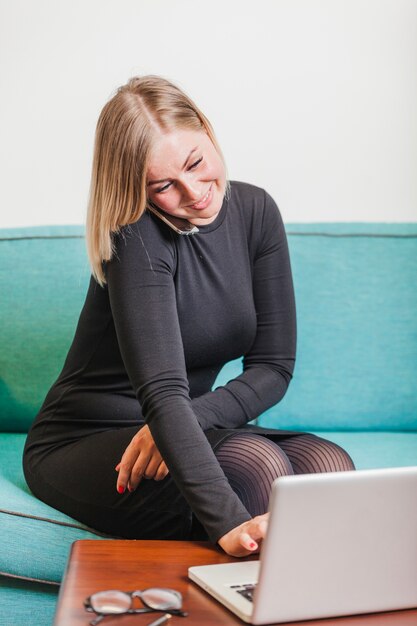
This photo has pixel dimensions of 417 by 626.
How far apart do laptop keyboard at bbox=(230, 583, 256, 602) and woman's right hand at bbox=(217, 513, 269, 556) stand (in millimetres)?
83

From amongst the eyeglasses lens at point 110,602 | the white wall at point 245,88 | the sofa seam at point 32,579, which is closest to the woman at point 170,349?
the sofa seam at point 32,579

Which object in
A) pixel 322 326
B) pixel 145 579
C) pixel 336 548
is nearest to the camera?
pixel 336 548

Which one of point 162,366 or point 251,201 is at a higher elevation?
point 251,201

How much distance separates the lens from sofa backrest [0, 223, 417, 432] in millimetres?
1921

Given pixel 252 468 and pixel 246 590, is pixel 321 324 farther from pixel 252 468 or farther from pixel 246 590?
pixel 246 590

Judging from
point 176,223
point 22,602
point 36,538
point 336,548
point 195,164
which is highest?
point 195,164

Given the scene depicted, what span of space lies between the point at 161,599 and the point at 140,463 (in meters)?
0.41

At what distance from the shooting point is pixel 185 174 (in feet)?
4.45

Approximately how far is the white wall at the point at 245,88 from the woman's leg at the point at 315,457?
3.09 feet

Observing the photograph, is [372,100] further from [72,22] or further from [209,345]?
[209,345]

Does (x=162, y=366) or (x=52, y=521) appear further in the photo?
(x=52, y=521)

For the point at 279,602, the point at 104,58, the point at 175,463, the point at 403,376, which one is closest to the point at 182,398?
the point at 175,463

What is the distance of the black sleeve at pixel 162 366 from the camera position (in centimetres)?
115

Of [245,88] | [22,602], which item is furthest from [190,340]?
[245,88]
